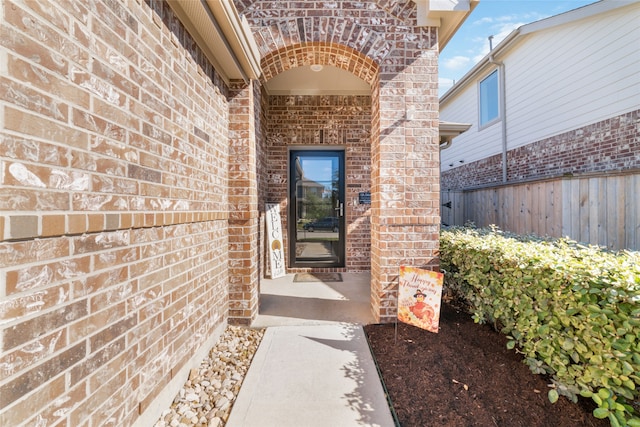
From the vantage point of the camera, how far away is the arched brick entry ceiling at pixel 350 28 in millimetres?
2838

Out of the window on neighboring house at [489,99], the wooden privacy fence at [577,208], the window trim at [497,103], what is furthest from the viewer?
the window on neighboring house at [489,99]

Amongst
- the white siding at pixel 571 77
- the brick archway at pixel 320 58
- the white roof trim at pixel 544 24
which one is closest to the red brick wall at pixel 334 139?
the brick archway at pixel 320 58

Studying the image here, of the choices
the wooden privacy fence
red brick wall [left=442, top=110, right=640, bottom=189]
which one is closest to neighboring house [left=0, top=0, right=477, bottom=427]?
the wooden privacy fence

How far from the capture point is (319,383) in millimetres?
1970

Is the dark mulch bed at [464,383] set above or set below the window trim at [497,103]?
below

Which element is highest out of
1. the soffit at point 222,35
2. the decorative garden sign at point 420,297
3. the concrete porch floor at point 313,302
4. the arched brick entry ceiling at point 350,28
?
the arched brick entry ceiling at point 350,28

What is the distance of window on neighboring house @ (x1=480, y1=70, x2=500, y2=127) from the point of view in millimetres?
6801

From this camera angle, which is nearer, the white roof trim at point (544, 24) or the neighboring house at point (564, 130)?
the neighboring house at point (564, 130)

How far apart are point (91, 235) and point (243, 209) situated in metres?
1.73

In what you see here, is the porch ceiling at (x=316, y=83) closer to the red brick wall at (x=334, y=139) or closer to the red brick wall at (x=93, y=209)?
the red brick wall at (x=334, y=139)

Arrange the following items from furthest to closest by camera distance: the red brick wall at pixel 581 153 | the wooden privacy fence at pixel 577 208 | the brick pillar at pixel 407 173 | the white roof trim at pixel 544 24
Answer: the white roof trim at pixel 544 24
the red brick wall at pixel 581 153
the wooden privacy fence at pixel 577 208
the brick pillar at pixel 407 173

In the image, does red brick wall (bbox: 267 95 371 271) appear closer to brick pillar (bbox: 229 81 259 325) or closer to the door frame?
the door frame

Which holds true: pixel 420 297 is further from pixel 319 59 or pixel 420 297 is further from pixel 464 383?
pixel 319 59

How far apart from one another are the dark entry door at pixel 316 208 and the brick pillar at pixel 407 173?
212 centimetres
